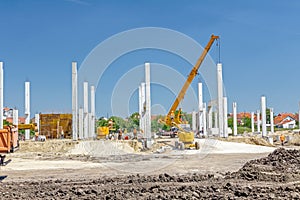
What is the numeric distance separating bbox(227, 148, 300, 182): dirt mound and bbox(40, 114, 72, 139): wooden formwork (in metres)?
30.6

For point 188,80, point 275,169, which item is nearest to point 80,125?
point 188,80

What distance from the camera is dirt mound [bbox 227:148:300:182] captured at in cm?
1281

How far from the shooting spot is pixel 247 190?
386 inches

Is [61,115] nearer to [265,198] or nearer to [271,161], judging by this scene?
[271,161]

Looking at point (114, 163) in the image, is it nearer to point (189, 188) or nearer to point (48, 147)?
point (189, 188)

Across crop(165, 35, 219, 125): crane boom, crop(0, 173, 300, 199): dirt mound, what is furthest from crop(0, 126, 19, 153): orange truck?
crop(165, 35, 219, 125): crane boom

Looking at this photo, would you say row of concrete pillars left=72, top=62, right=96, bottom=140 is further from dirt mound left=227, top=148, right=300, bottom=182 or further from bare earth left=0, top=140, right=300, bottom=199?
dirt mound left=227, top=148, right=300, bottom=182

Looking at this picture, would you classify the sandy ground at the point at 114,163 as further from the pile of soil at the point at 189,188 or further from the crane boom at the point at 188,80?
the crane boom at the point at 188,80

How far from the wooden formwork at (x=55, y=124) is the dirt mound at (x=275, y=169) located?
30604 mm

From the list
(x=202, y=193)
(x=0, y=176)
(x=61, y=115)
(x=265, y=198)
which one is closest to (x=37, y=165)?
(x=0, y=176)

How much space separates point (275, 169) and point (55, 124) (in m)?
33.1

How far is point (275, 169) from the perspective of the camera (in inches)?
573

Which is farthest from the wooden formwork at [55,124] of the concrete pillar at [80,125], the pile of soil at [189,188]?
the pile of soil at [189,188]

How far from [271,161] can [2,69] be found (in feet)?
57.2
